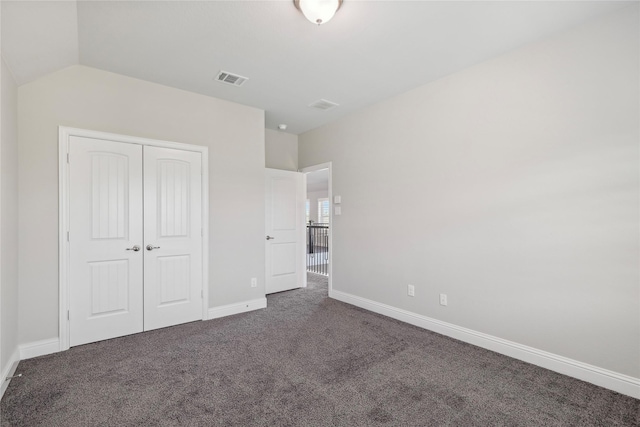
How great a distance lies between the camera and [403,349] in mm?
2809

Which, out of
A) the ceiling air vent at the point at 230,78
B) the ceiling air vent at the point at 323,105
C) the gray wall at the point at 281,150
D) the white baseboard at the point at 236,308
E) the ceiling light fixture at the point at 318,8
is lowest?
the white baseboard at the point at 236,308

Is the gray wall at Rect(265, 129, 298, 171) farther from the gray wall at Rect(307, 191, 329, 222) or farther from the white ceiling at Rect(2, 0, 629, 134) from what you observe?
the gray wall at Rect(307, 191, 329, 222)

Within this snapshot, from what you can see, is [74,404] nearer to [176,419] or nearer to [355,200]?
[176,419]

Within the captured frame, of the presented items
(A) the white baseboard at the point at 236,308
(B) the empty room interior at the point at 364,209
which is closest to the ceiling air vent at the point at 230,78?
(B) the empty room interior at the point at 364,209

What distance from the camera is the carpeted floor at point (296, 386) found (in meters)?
1.85

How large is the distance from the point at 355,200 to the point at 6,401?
3.77 m

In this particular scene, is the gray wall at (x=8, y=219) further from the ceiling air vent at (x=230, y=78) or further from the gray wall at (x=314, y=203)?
the gray wall at (x=314, y=203)

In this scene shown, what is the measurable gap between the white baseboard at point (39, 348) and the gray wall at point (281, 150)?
11.1 feet

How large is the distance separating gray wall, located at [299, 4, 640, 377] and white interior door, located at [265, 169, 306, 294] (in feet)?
5.72

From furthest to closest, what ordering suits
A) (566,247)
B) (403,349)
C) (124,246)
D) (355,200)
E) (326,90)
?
1. (355,200)
2. (326,90)
3. (124,246)
4. (403,349)
5. (566,247)

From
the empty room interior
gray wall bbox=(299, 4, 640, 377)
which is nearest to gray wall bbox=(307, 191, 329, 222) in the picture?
the empty room interior

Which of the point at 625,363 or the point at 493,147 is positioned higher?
the point at 493,147

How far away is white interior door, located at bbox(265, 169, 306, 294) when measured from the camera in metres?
4.86

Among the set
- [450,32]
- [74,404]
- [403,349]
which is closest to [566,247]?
[403,349]
